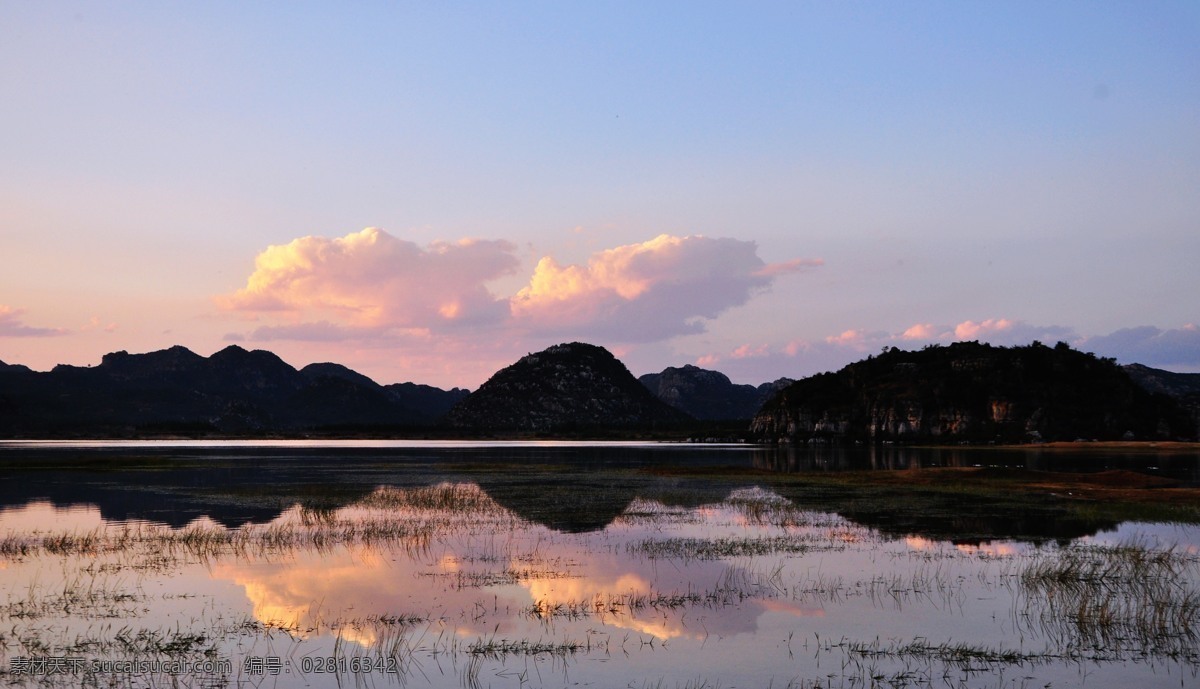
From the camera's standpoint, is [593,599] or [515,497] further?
[515,497]

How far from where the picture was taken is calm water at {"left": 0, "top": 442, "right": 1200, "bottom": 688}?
19.4 metres

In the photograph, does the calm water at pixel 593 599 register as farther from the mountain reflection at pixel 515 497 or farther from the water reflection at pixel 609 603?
the mountain reflection at pixel 515 497

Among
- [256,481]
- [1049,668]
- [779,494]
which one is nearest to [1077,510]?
[779,494]

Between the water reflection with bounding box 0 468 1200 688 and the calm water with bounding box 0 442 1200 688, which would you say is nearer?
the calm water with bounding box 0 442 1200 688

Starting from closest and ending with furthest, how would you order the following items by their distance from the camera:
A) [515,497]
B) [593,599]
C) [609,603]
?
[609,603] < [593,599] < [515,497]

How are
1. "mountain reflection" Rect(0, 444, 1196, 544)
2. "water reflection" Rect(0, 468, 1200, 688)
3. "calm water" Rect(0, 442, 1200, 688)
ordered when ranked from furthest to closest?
"mountain reflection" Rect(0, 444, 1196, 544) → "water reflection" Rect(0, 468, 1200, 688) → "calm water" Rect(0, 442, 1200, 688)

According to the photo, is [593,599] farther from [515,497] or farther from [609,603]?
[515,497]

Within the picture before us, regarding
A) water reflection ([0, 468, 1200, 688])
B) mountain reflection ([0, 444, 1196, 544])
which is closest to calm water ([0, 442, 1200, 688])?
water reflection ([0, 468, 1200, 688])

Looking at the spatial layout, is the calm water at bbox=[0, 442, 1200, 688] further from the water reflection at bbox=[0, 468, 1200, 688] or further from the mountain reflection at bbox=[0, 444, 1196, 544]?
the mountain reflection at bbox=[0, 444, 1196, 544]

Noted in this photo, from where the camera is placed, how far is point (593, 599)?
2691 centimetres

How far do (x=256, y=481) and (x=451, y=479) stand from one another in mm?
17146

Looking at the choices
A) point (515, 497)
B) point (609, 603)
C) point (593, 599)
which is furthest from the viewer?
point (515, 497)

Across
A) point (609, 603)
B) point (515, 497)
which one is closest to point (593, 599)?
point (609, 603)

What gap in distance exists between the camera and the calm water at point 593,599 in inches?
764
